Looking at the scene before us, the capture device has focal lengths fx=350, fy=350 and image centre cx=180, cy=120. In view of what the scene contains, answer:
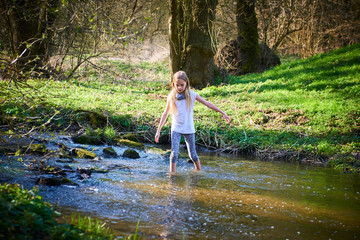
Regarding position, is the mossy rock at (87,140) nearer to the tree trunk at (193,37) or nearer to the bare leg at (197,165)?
the bare leg at (197,165)

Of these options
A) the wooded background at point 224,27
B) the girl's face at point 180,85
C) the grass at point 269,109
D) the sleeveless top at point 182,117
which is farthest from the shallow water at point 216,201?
the wooded background at point 224,27

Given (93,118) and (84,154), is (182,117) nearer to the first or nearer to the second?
(84,154)

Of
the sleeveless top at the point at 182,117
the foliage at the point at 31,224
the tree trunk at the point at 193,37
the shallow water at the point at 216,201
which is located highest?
the tree trunk at the point at 193,37

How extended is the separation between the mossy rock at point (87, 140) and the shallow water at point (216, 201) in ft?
6.29

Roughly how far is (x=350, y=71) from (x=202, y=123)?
7.13 m

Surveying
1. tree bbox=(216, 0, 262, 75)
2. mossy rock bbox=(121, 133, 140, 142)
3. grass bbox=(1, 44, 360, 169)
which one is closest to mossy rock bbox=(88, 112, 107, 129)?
grass bbox=(1, 44, 360, 169)

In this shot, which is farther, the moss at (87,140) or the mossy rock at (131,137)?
the mossy rock at (131,137)

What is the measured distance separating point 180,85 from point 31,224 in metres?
4.67

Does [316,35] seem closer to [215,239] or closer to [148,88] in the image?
[148,88]

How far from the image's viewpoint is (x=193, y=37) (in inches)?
642

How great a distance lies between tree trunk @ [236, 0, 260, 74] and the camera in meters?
19.8

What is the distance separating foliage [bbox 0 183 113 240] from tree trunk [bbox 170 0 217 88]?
44.3ft

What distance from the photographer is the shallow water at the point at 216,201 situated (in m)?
4.22

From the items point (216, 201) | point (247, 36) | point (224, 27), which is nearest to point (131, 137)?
point (216, 201)
